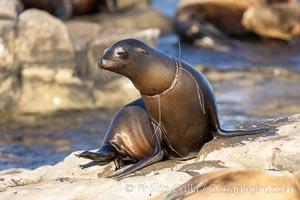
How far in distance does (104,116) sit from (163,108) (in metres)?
5.04

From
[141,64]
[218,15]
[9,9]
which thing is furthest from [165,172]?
[218,15]

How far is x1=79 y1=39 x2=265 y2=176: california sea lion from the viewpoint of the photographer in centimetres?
480

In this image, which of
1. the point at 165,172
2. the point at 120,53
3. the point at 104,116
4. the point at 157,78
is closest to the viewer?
the point at 165,172

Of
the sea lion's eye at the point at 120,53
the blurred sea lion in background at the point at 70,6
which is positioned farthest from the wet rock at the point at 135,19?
the sea lion's eye at the point at 120,53

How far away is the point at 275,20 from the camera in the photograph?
53.7 ft

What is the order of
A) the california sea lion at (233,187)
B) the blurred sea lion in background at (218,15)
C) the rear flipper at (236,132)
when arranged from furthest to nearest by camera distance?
the blurred sea lion in background at (218,15), the rear flipper at (236,132), the california sea lion at (233,187)

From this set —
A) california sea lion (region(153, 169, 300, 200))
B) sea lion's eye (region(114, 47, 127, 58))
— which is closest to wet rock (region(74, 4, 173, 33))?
sea lion's eye (region(114, 47, 127, 58))

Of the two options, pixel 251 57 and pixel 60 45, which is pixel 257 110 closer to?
pixel 60 45

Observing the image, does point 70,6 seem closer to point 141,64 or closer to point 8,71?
point 8,71

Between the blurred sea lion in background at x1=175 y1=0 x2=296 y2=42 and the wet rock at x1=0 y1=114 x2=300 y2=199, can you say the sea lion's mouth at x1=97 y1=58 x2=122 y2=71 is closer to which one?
the wet rock at x1=0 y1=114 x2=300 y2=199

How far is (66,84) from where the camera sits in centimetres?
1031

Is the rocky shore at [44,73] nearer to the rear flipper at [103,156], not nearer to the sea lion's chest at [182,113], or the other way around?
the rear flipper at [103,156]

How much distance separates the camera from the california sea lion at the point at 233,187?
3.87m

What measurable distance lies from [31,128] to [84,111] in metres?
0.85
